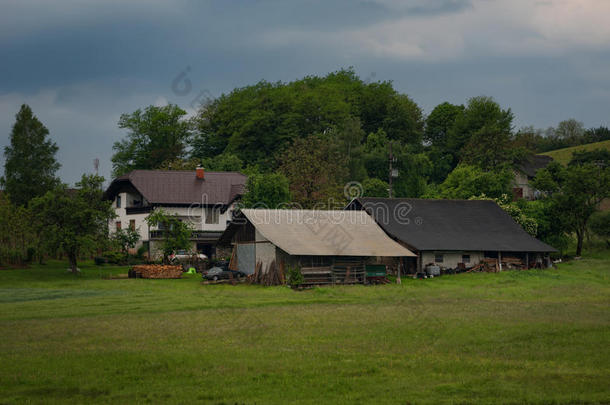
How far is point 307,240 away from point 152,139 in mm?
51059

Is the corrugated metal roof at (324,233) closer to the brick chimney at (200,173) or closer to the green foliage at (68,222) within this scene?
the green foliage at (68,222)

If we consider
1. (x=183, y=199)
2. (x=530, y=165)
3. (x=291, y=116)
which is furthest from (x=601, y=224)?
(x=291, y=116)

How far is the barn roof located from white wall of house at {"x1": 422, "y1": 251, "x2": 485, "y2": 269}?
2.33ft

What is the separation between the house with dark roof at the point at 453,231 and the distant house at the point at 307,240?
1.89 meters

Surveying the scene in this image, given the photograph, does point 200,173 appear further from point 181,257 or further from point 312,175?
point 181,257

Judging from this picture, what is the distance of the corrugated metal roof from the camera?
4328 centimetres

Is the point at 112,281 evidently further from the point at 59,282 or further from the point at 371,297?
the point at 371,297

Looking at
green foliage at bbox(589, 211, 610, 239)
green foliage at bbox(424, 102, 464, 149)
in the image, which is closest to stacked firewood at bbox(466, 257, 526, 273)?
green foliage at bbox(589, 211, 610, 239)

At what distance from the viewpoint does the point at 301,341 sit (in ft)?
65.5

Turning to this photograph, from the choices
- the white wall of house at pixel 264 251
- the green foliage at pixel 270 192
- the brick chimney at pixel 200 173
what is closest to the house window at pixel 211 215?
the brick chimney at pixel 200 173

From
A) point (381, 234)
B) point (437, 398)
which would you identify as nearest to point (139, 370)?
point (437, 398)

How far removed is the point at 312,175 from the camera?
2729 inches

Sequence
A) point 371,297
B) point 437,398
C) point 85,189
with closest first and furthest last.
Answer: point 437,398
point 371,297
point 85,189

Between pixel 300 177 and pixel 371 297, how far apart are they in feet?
115
